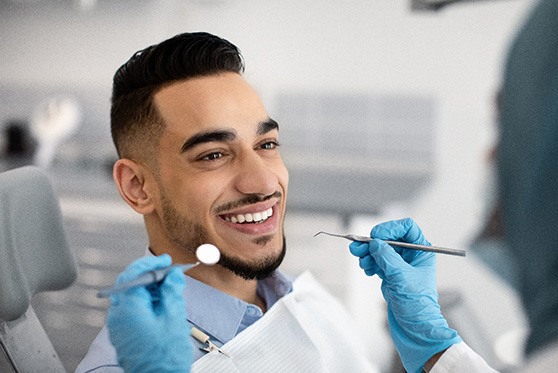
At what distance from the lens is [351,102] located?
4.00 metres

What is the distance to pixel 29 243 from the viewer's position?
1.37 meters

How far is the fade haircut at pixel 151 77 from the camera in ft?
4.65

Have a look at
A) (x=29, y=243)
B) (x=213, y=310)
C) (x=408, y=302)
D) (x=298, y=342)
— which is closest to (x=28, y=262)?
(x=29, y=243)

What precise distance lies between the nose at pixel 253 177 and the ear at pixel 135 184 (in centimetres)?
20

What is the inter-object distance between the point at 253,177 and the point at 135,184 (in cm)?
27

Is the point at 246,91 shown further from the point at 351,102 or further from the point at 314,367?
the point at 351,102

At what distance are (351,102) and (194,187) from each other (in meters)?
2.73

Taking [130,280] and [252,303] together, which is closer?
[130,280]

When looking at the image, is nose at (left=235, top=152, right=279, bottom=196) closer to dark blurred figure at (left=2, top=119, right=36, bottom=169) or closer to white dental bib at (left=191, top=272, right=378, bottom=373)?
white dental bib at (left=191, top=272, right=378, bottom=373)

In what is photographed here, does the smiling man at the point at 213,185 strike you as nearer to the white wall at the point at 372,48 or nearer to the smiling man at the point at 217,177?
the smiling man at the point at 217,177

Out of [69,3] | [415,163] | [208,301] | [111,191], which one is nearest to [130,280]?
[208,301]

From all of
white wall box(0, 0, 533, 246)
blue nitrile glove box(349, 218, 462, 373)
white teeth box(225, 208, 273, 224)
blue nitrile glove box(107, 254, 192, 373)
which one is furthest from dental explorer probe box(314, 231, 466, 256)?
white wall box(0, 0, 533, 246)

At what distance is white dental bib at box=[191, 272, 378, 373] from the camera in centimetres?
133

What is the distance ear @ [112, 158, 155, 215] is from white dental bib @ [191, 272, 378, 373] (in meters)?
0.34
